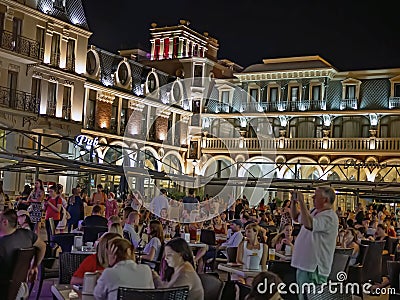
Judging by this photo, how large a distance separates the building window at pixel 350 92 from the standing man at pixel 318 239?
29.7 metres

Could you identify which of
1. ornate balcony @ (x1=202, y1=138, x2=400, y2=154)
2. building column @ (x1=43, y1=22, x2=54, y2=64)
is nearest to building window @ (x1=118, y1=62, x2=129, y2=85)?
ornate balcony @ (x1=202, y1=138, x2=400, y2=154)

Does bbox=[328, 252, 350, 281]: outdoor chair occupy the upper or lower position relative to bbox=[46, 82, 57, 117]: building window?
lower

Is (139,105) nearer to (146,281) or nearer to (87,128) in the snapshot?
(87,128)

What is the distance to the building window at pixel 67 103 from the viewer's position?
28484mm

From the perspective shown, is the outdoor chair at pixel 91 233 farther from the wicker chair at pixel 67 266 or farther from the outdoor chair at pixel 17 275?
the outdoor chair at pixel 17 275

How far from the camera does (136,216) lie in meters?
9.95

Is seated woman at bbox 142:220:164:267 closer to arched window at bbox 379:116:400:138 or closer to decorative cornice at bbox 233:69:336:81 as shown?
arched window at bbox 379:116:400:138

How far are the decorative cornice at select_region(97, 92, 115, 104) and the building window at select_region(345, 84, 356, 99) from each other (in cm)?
1304

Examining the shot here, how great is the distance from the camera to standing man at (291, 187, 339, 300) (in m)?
6.30

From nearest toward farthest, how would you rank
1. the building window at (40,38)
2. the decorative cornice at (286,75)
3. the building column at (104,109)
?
1. the building window at (40,38)
2. the building column at (104,109)
3. the decorative cornice at (286,75)

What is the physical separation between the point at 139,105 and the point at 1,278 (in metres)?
29.6

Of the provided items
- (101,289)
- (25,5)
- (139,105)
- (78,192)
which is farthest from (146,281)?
(139,105)

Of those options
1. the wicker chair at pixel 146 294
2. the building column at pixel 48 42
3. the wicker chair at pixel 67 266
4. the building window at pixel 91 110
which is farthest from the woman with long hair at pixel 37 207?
the building window at pixel 91 110

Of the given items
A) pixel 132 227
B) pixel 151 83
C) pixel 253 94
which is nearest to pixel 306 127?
pixel 253 94
